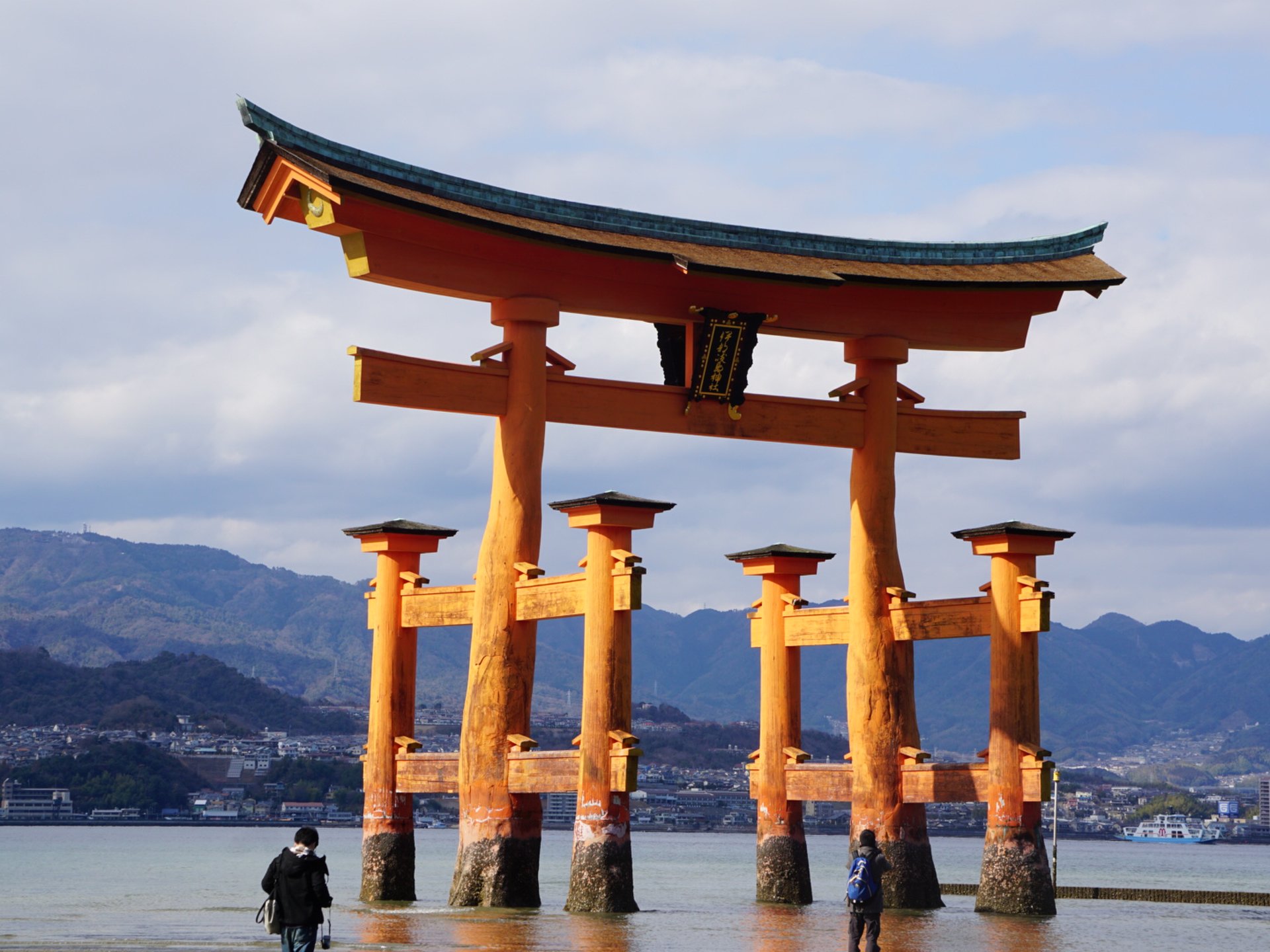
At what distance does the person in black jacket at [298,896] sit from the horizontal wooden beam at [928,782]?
11.4 meters

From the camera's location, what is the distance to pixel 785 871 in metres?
26.0

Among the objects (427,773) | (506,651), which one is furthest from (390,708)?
(506,651)

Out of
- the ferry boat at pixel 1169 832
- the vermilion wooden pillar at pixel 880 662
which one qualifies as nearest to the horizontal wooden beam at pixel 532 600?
the vermilion wooden pillar at pixel 880 662

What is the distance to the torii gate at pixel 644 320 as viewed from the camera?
22.3 meters

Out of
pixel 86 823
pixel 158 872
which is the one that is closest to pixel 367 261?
pixel 158 872

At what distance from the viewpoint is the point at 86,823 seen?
118750 mm

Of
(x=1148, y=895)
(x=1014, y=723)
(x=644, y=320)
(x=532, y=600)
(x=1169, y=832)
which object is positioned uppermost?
(x=644, y=320)

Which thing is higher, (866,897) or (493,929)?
(866,897)

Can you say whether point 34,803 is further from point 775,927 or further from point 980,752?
point 775,927

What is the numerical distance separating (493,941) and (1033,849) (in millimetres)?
8334

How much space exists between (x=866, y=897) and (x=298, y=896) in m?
5.91

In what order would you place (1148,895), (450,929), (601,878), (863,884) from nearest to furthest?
(863,884) → (450,929) → (601,878) → (1148,895)

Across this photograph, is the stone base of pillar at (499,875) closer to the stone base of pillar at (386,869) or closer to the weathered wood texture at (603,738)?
the weathered wood texture at (603,738)

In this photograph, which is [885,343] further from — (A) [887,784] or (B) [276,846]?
(B) [276,846]
